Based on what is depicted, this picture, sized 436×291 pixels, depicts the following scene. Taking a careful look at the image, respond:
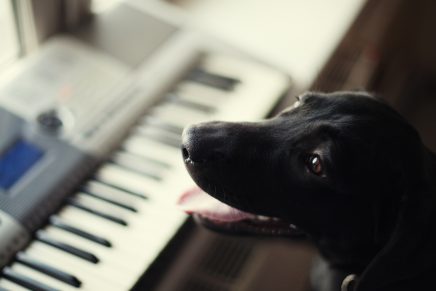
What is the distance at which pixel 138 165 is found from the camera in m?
1.21

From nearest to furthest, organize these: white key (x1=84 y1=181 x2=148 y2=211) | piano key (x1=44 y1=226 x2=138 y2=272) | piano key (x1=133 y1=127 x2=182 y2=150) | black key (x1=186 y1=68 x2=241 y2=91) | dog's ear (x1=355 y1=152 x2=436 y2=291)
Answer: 1. dog's ear (x1=355 y1=152 x2=436 y2=291)
2. piano key (x1=44 y1=226 x2=138 y2=272)
3. white key (x1=84 y1=181 x2=148 y2=211)
4. piano key (x1=133 y1=127 x2=182 y2=150)
5. black key (x1=186 y1=68 x2=241 y2=91)

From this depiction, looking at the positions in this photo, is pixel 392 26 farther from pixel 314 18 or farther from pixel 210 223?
pixel 210 223

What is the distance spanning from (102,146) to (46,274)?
282 mm

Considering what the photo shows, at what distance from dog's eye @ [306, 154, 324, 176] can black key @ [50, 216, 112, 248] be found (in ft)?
1.19

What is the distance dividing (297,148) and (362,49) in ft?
3.88

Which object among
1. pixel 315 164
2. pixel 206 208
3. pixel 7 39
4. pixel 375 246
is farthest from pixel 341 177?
pixel 7 39

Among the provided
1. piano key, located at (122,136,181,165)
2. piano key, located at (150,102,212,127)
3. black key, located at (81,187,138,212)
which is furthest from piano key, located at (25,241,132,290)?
piano key, located at (150,102,212,127)

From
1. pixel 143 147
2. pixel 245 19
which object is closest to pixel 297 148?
pixel 143 147

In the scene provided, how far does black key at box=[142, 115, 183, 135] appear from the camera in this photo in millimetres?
1272

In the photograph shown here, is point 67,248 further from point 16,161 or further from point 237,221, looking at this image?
point 237,221

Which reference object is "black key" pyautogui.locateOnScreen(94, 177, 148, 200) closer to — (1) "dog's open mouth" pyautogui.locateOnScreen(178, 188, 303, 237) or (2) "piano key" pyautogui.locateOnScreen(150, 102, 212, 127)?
(1) "dog's open mouth" pyautogui.locateOnScreen(178, 188, 303, 237)

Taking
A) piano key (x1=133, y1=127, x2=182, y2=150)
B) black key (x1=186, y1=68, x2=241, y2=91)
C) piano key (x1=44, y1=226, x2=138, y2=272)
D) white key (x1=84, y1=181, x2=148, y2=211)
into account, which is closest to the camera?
piano key (x1=44, y1=226, x2=138, y2=272)

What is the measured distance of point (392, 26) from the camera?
247 centimetres

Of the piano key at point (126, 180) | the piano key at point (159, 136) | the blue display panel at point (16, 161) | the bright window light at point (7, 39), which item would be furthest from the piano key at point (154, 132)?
the bright window light at point (7, 39)
